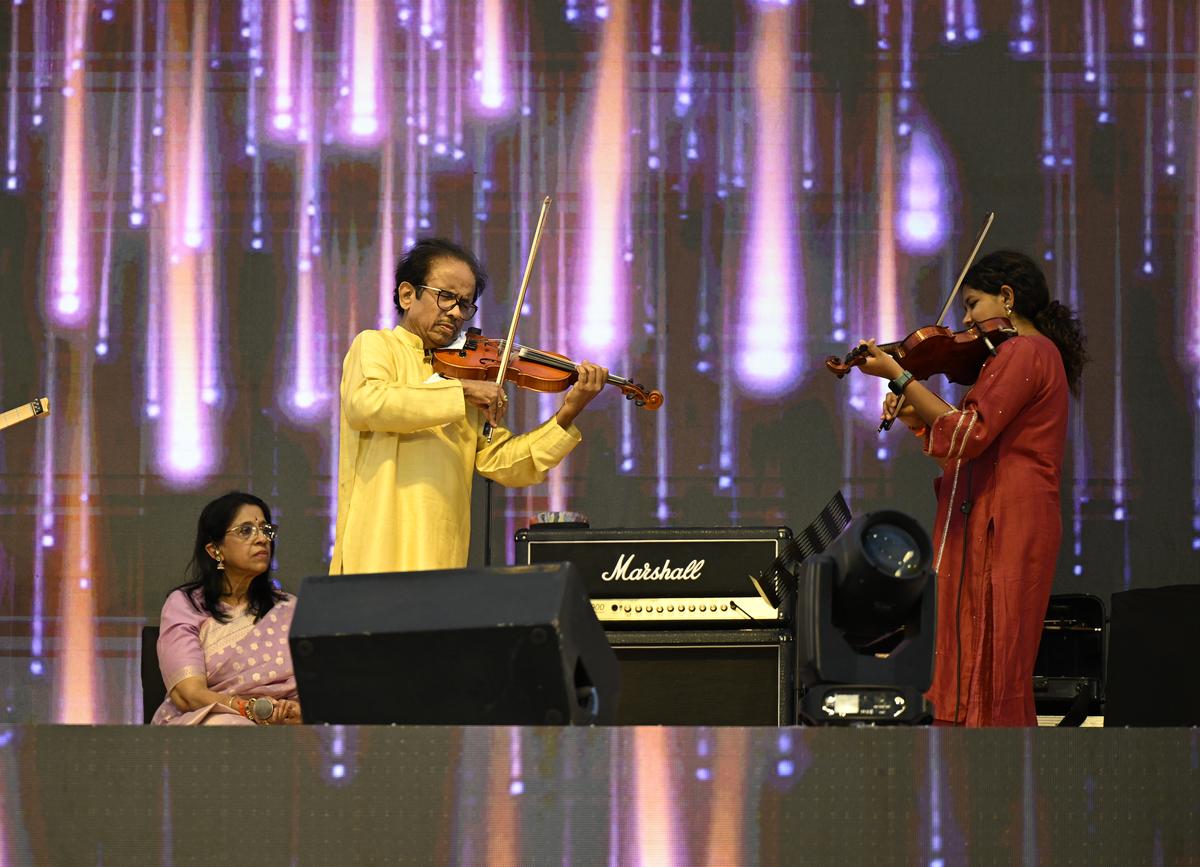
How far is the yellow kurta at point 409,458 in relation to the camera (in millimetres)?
3123

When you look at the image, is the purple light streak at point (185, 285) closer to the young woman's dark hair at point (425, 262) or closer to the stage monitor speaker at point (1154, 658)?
the young woman's dark hair at point (425, 262)

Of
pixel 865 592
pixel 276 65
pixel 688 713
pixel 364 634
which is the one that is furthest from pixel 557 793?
pixel 276 65

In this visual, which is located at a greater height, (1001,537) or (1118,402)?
(1118,402)

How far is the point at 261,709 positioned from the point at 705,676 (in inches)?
40.7

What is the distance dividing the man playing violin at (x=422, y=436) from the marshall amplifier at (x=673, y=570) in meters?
0.38

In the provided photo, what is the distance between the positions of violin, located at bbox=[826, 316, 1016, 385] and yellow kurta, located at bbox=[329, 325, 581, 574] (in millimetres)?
776

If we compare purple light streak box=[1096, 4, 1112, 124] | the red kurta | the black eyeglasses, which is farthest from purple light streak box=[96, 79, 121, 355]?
purple light streak box=[1096, 4, 1112, 124]

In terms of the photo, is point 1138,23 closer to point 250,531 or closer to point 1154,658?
point 1154,658

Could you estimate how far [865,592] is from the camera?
81.8 inches

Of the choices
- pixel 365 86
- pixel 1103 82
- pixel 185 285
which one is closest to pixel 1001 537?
pixel 1103 82

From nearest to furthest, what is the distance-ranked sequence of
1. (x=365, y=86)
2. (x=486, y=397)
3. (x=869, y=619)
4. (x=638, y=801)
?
(x=638, y=801) → (x=869, y=619) → (x=486, y=397) → (x=365, y=86)

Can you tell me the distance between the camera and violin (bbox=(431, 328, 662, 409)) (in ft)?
10.8

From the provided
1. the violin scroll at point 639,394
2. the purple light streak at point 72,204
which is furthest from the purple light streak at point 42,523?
the violin scroll at point 639,394

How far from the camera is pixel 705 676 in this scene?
3586 millimetres
